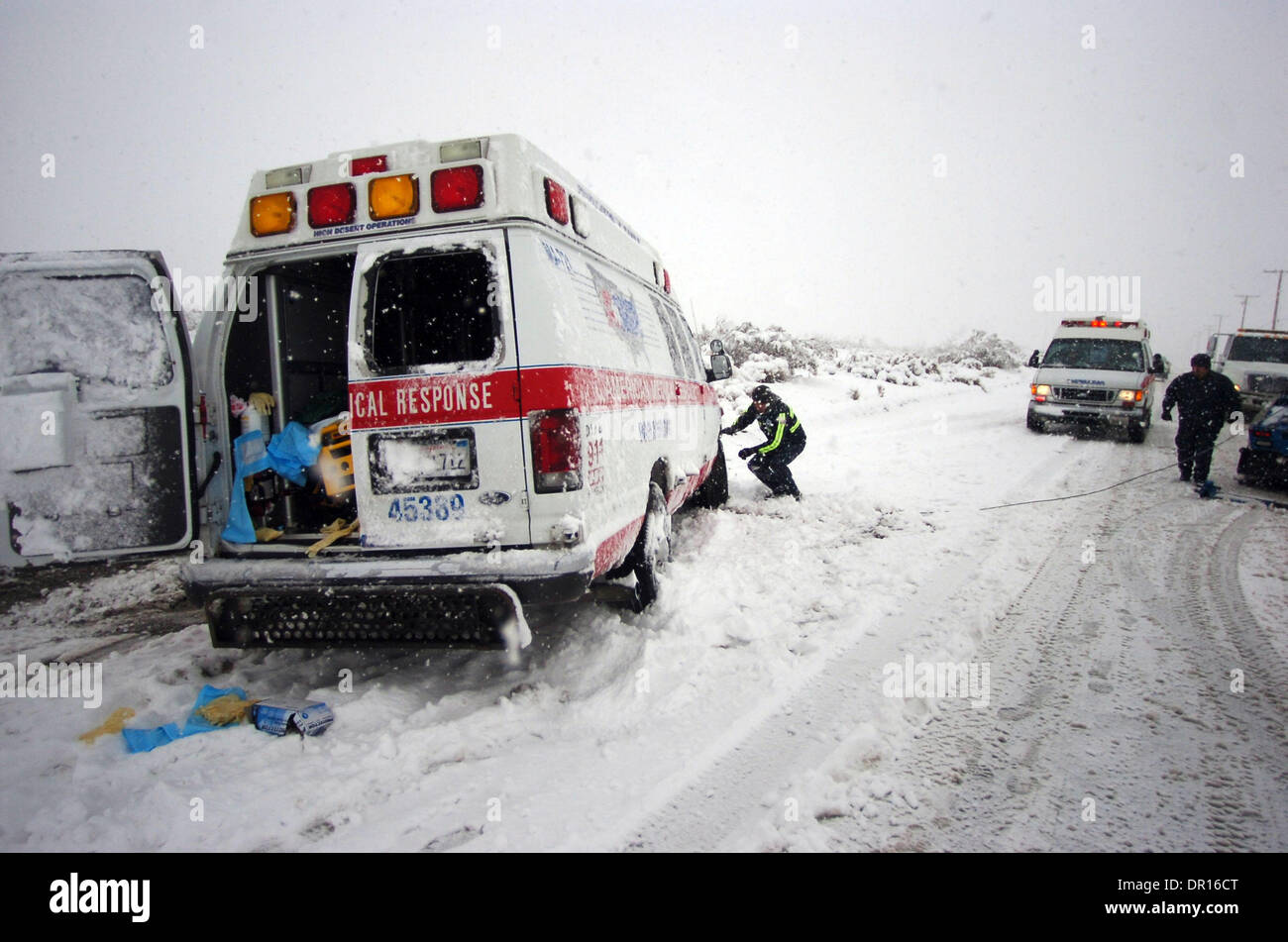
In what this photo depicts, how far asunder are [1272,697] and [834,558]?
2.74 m

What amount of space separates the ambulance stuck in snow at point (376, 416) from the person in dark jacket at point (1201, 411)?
26.7 ft

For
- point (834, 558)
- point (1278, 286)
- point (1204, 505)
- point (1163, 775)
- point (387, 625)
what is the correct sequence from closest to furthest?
point (1163, 775) → point (387, 625) → point (834, 558) → point (1204, 505) → point (1278, 286)

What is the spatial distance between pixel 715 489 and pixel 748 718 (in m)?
4.74

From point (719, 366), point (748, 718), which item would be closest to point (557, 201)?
point (748, 718)

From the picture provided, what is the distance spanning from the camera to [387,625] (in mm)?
3074

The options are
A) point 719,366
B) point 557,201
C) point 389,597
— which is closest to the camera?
point 389,597

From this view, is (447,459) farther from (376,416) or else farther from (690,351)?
(690,351)

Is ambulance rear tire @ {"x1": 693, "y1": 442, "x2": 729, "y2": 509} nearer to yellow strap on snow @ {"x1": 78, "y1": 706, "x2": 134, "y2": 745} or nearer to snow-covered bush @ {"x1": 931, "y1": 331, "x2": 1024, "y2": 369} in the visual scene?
yellow strap on snow @ {"x1": 78, "y1": 706, "x2": 134, "y2": 745}

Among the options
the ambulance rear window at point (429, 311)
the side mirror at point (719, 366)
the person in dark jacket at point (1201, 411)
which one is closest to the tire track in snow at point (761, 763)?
the ambulance rear window at point (429, 311)

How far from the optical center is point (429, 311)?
3.84 metres
